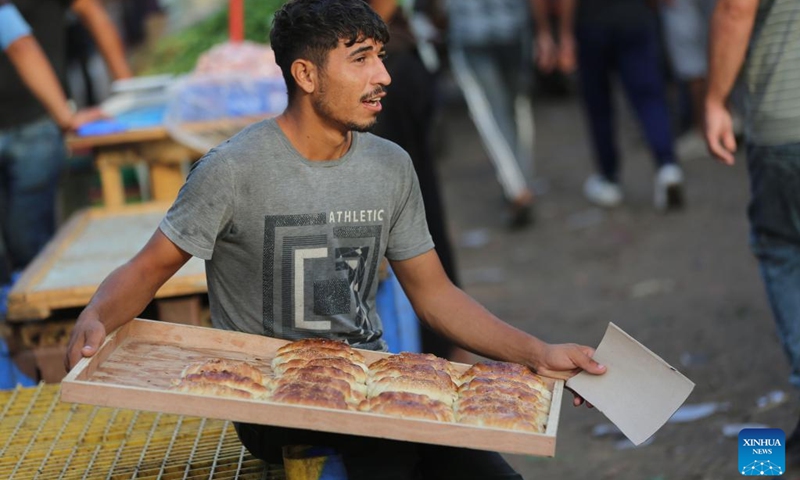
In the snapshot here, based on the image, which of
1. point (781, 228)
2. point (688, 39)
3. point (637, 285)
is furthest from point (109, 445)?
point (688, 39)

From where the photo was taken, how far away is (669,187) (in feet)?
26.7

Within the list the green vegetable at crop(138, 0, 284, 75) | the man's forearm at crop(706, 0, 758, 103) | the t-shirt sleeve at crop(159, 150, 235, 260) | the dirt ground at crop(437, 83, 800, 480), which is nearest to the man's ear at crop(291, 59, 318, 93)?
the t-shirt sleeve at crop(159, 150, 235, 260)

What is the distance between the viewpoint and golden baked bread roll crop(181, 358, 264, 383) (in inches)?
108

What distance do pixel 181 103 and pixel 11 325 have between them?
6.83ft

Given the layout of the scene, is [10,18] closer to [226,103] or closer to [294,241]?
[226,103]

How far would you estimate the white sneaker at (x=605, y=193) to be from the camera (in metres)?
8.59

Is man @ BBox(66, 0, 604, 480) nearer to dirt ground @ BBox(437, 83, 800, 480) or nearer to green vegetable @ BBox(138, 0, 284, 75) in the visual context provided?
dirt ground @ BBox(437, 83, 800, 480)

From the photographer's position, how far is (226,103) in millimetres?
5977

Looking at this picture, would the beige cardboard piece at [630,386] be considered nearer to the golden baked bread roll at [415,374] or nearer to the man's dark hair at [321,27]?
the golden baked bread roll at [415,374]

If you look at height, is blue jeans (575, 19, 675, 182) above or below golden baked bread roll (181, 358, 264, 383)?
below

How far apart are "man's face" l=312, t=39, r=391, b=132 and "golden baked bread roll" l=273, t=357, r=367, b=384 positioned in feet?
2.08

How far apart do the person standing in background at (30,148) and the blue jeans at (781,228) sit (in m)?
3.24

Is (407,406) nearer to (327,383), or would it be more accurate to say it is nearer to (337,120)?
(327,383)

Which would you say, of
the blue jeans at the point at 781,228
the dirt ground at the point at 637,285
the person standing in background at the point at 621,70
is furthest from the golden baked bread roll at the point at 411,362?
the person standing in background at the point at 621,70
